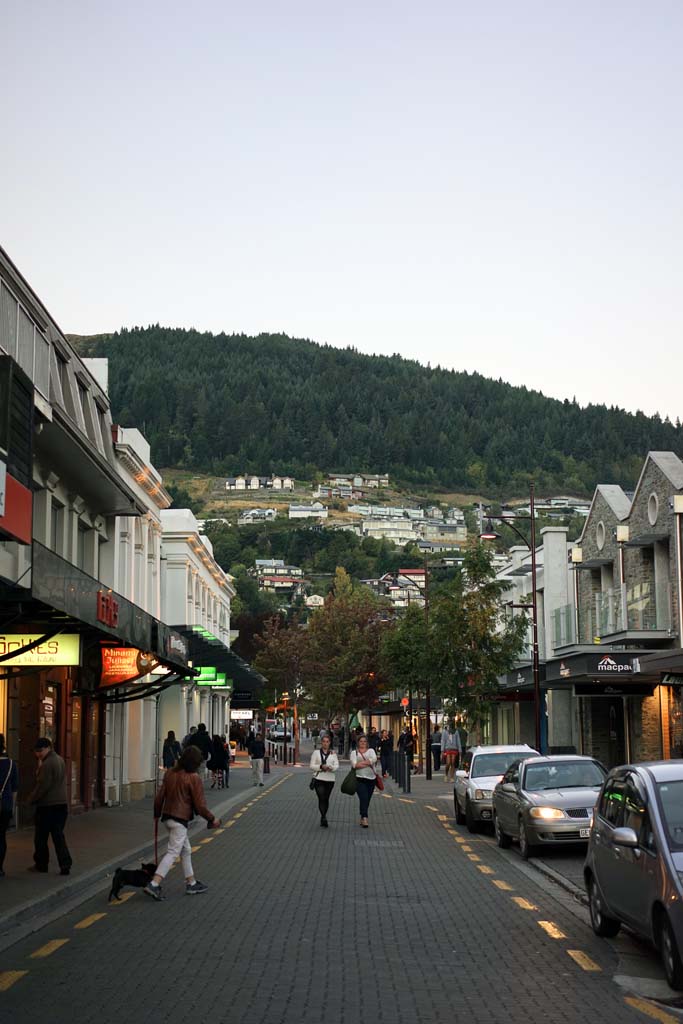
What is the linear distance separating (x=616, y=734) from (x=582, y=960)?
35.7 metres

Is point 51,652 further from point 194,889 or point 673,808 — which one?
point 673,808

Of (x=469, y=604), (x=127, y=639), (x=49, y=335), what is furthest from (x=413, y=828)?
(x=469, y=604)

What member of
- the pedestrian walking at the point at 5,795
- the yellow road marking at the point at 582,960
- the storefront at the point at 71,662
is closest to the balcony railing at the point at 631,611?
the storefront at the point at 71,662

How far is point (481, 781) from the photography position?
26.0m

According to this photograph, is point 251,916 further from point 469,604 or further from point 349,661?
point 349,661

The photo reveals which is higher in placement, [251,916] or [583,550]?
[583,550]

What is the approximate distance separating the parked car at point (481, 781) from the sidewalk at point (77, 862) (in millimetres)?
5316

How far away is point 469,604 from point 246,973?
3548 cm

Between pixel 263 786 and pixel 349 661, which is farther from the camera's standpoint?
pixel 349 661

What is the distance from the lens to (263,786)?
46469 mm

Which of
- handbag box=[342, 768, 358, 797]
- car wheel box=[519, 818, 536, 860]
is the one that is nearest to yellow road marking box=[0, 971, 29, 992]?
car wheel box=[519, 818, 536, 860]

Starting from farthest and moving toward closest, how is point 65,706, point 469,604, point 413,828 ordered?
point 469,604, point 65,706, point 413,828

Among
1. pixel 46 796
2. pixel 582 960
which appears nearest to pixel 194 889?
pixel 46 796

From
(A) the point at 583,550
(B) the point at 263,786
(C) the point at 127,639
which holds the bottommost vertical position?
(B) the point at 263,786
